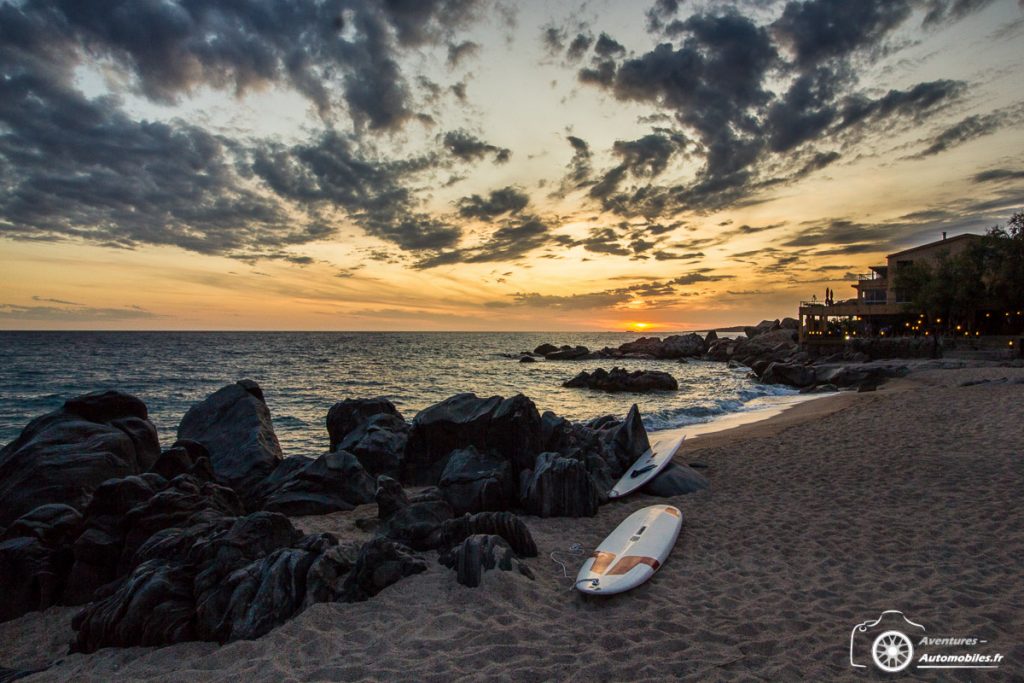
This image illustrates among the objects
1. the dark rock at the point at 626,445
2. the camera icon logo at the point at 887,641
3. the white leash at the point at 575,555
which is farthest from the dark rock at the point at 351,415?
the camera icon logo at the point at 887,641

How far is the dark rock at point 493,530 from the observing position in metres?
7.43

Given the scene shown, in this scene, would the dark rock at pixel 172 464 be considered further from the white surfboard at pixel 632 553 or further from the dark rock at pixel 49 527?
the white surfboard at pixel 632 553

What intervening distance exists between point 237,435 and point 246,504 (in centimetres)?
289

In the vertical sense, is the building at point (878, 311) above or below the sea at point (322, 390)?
above

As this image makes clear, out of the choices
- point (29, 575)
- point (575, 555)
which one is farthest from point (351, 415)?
point (575, 555)

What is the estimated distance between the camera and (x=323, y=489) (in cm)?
1080

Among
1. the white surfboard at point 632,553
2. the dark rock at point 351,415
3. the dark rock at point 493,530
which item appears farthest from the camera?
the dark rock at point 351,415

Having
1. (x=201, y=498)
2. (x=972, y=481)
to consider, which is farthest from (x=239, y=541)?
(x=972, y=481)

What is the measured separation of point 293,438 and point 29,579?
13951 mm

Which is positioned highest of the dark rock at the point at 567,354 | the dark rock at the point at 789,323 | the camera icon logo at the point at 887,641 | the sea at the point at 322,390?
the dark rock at the point at 789,323

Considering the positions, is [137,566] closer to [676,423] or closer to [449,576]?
[449,576]

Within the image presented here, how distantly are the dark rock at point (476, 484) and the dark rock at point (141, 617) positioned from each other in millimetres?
4625

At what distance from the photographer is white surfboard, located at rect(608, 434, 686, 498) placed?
1087 centimetres

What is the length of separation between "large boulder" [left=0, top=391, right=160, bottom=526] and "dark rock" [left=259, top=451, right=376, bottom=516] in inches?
117
